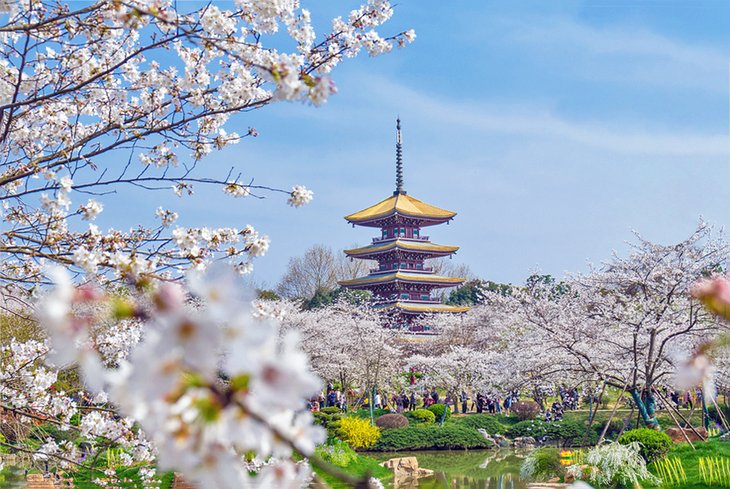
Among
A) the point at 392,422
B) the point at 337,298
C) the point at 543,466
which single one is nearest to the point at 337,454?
the point at 543,466

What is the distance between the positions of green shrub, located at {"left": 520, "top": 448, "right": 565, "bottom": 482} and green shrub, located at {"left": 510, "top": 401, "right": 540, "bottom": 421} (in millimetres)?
11403

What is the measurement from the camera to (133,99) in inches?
214

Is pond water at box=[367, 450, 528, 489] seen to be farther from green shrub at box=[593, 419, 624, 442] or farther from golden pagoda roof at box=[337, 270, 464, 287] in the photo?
golden pagoda roof at box=[337, 270, 464, 287]

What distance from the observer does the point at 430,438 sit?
19141 millimetres

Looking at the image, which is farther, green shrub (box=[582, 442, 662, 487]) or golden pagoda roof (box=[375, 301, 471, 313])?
golden pagoda roof (box=[375, 301, 471, 313])

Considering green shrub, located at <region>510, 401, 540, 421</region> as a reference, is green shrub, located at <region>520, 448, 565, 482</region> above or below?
below

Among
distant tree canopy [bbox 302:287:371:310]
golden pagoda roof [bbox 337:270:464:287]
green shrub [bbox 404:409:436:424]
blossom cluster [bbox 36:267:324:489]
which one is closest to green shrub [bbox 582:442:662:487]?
blossom cluster [bbox 36:267:324:489]

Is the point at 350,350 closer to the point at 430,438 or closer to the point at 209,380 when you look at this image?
the point at 430,438

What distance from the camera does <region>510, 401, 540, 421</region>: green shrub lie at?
23.0 meters

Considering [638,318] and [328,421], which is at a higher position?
[638,318]

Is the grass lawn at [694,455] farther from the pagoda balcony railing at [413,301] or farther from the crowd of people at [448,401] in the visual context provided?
the pagoda balcony railing at [413,301]

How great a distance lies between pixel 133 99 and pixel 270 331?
5.07 m

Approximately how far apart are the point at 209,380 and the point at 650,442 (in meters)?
11.0

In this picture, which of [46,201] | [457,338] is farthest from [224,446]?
[457,338]
